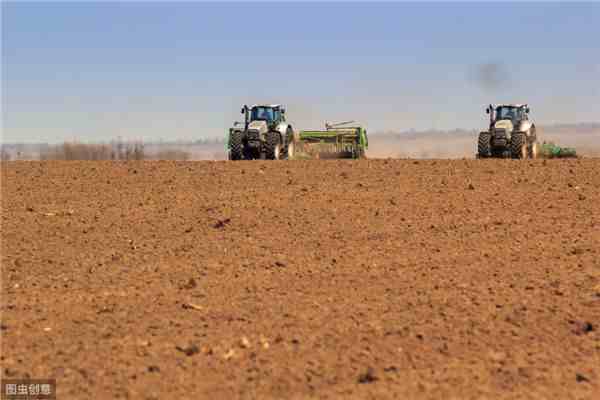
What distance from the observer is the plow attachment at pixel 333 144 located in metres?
32.7

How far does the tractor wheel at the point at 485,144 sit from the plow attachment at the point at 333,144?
5362 mm

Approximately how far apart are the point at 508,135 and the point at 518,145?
0.56 m

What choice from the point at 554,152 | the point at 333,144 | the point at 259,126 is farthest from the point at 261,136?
the point at 554,152

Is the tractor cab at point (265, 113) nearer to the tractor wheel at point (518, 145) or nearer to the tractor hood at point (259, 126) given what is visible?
the tractor hood at point (259, 126)

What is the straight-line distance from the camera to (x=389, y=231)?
1380cm

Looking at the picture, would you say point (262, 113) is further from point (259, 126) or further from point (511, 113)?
point (511, 113)

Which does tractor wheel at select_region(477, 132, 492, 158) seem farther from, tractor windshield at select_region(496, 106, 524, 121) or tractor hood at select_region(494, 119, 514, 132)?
tractor windshield at select_region(496, 106, 524, 121)

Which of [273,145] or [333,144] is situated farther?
[333,144]

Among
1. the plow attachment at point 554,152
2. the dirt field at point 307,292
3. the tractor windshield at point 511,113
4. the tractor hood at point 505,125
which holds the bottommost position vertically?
the dirt field at point 307,292

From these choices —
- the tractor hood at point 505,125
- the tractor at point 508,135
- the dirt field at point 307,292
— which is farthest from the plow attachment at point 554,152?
the dirt field at point 307,292

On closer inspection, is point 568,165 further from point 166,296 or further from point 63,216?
point 166,296

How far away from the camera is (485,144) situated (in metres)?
28.8

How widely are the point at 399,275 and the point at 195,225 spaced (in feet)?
16.7

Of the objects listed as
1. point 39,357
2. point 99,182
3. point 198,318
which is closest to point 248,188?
point 99,182
